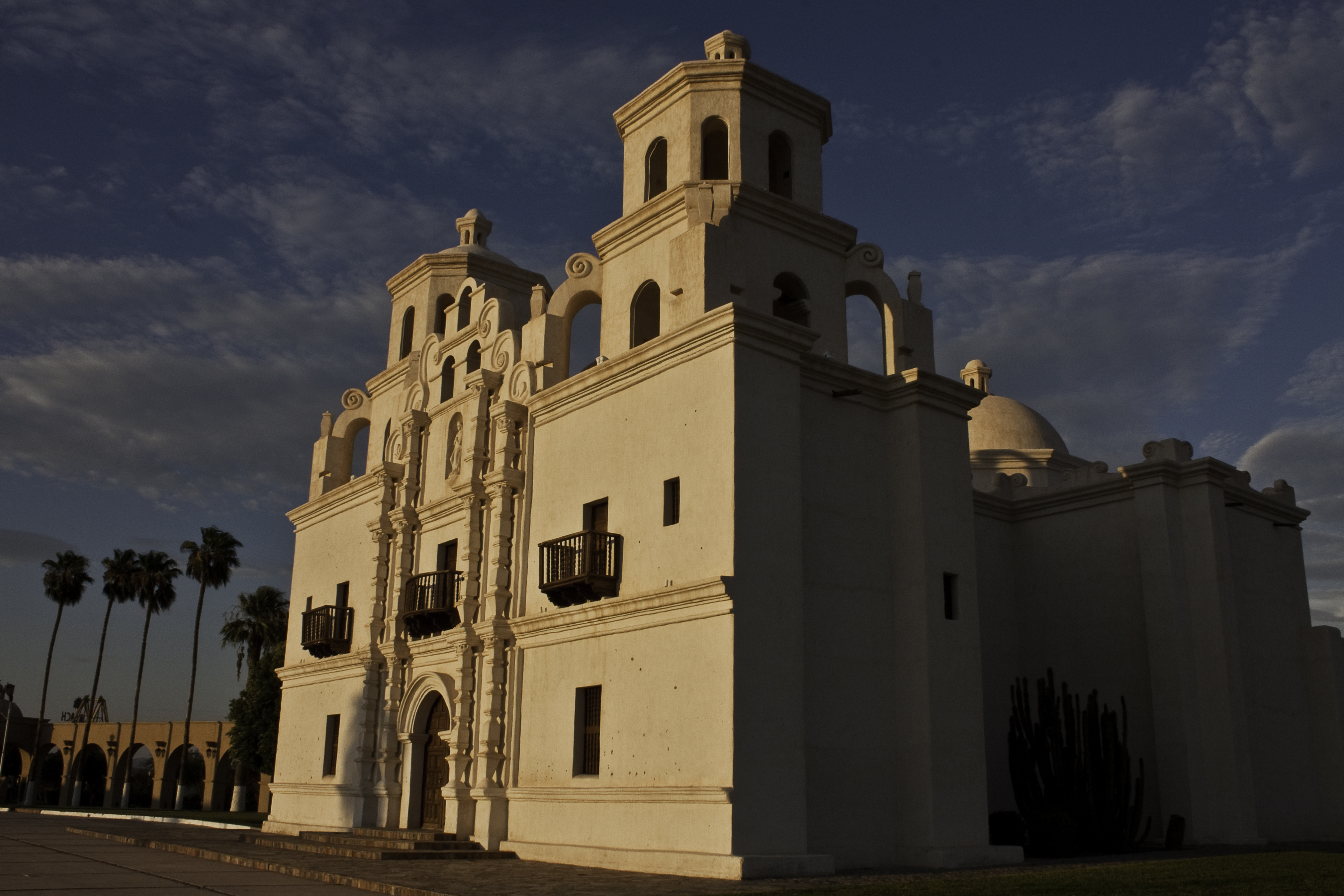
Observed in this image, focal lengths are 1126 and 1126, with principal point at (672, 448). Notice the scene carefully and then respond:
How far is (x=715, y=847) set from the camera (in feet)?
48.5

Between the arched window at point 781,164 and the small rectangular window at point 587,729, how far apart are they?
9.53 metres

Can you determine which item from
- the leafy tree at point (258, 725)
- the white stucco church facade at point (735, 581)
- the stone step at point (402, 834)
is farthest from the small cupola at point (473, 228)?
the leafy tree at point (258, 725)

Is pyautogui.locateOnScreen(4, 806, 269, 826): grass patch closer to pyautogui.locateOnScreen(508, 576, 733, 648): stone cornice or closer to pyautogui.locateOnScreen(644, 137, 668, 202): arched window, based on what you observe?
pyautogui.locateOnScreen(508, 576, 733, 648): stone cornice

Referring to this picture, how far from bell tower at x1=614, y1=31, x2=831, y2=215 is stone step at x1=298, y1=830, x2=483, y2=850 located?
37.9ft

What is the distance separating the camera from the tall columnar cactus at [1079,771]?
19672 millimetres

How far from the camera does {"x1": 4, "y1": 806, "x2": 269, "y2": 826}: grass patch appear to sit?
33188mm

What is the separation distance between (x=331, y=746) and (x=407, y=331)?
9889 mm

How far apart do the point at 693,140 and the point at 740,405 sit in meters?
6.19

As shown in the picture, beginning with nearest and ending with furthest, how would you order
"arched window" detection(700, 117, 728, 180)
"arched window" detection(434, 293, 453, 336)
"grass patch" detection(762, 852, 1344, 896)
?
"grass patch" detection(762, 852, 1344, 896), "arched window" detection(700, 117, 728, 180), "arched window" detection(434, 293, 453, 336)

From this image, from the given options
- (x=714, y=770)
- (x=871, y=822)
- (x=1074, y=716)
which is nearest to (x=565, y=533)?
(x=714, y=770)

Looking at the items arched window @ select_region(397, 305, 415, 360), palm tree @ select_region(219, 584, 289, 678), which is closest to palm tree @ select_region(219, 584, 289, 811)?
palm tree @ select_region(219, 584, 289, 678)

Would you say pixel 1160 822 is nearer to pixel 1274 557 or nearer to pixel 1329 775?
pixel 1329 775

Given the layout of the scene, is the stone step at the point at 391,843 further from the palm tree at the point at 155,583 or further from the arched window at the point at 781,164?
the palm tree at the point at 155,583

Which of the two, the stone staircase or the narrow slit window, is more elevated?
the narrow slit window
